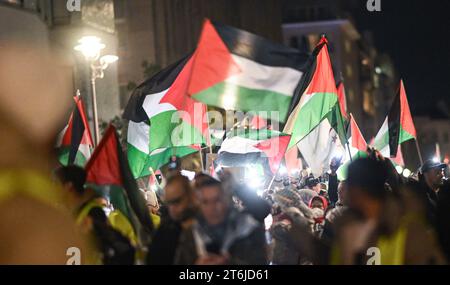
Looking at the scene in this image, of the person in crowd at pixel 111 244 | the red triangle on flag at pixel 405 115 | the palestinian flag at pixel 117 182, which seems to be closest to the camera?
the person in crowd at pixel 111 244

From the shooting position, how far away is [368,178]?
5.20m

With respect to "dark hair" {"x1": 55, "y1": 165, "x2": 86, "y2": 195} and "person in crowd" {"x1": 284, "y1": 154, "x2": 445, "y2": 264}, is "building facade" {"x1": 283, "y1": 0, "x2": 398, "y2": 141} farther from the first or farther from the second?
"person in crowd" {"x1": 284, "y1": 154, "x2": 445, "y2": 264}

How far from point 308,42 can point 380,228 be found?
268 ft

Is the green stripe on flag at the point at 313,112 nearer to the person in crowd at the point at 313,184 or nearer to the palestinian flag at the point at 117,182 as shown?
the palestinian flag at the point at 117,182

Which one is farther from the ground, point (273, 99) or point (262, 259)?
point (273, 99)

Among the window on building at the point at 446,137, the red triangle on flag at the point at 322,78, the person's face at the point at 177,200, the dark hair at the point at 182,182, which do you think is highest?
the red triangle on flag at the point at 322,78

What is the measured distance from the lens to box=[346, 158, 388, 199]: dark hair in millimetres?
5199

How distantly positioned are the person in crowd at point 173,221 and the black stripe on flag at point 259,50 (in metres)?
1.57

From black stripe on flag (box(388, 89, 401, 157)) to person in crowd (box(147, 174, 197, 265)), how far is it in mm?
7461

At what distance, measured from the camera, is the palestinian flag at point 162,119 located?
905 centimetres

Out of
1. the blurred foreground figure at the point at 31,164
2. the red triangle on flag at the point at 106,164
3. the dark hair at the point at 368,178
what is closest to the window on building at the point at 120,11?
the blurred foreground figure at the point at 31,164

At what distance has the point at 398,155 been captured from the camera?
1392cm
